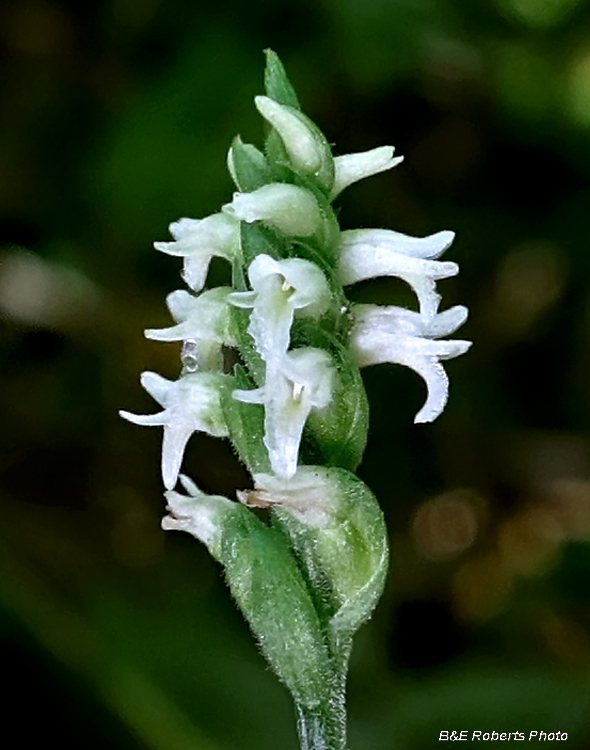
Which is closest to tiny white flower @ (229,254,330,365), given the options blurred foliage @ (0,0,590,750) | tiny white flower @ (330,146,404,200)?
tiny white flower @ (330,146,404,200)

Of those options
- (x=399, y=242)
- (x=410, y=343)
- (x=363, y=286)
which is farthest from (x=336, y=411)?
(x=363, y=286)

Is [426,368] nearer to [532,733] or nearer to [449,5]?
[532,733]

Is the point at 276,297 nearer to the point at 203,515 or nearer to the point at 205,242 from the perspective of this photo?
the point at 205,242

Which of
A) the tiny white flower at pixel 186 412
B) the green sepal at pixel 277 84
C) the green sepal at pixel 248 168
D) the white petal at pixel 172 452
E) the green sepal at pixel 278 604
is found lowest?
the green sepal at pixel 278 604

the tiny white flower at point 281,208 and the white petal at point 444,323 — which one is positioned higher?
the tiny white flower at point 281,208

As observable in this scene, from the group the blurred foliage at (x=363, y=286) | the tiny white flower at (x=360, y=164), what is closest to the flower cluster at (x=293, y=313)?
the tiny white flower at (x=360, y=164)

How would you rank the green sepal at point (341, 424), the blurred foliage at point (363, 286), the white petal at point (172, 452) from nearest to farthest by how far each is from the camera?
the green sepal at point (341, 424), the white petal at point (172, 452), the blurred foliage at point (363, 286)

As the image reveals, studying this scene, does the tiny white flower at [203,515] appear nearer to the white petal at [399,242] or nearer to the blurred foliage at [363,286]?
the white petal at [399,242]
